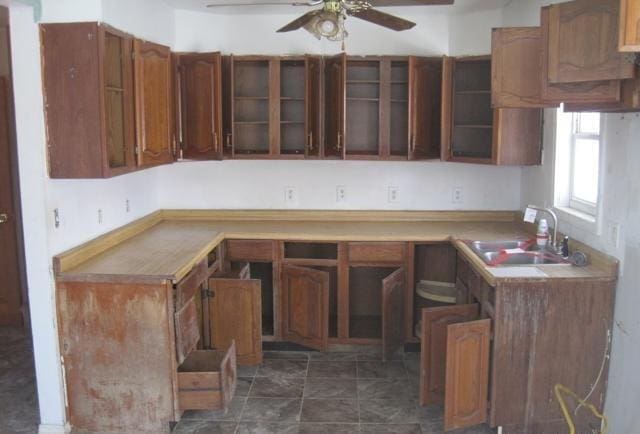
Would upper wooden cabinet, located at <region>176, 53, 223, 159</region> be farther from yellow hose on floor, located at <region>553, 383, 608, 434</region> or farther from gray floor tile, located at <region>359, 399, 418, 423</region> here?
yellow hose on floor, located at <region>553, 383, 608, 434</region>

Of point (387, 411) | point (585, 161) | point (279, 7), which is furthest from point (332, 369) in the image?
point (279, 7)

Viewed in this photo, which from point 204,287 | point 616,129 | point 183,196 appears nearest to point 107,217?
point 204,287

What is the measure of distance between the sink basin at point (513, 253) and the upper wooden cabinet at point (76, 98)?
2029 mm

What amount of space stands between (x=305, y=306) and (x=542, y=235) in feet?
5.06

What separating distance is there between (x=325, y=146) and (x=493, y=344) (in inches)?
73.8

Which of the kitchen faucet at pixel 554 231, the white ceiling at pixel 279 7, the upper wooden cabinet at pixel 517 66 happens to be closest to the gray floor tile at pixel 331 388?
the kitchen faucet at pixel 554 231

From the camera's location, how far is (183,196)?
4.55 m

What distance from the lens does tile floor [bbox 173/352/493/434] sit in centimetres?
318

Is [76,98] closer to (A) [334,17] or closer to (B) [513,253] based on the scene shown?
(A) [334,17]

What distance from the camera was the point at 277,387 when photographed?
364 centimetres

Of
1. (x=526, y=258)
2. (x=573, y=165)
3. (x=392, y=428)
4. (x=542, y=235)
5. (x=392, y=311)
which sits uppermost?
(x=573, y=165)

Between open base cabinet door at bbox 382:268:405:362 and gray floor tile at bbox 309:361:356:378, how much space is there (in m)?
0.24

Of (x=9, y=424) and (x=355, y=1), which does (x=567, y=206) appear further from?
(x=9, y=424)

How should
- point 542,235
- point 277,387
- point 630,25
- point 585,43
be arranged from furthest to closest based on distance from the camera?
point 277,387, point 542,235, point 585,43, point 630,25
